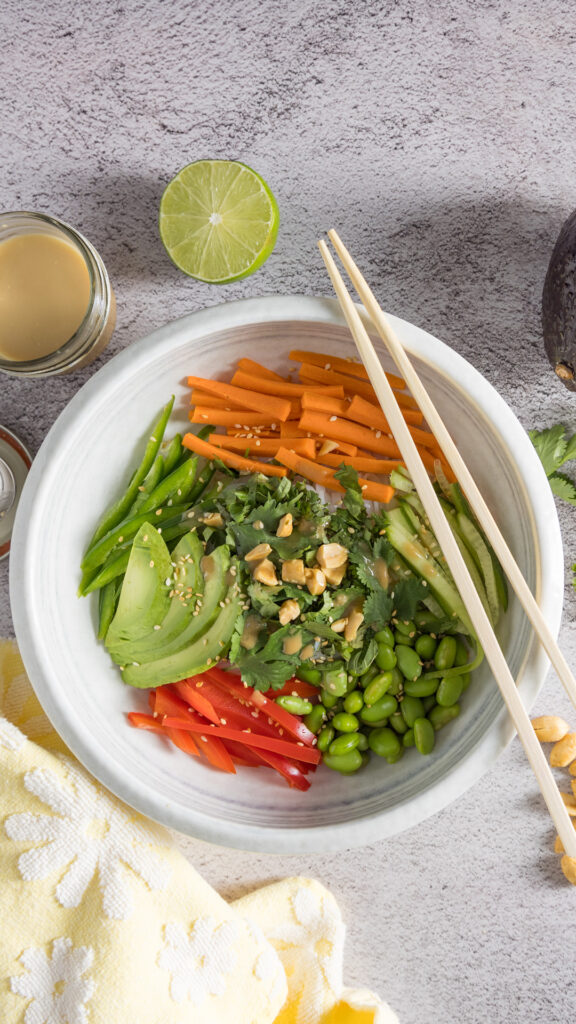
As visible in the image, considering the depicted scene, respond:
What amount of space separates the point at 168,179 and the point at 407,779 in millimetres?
1569

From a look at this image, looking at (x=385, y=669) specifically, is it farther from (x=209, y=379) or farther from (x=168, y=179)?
(x=168, y=179)

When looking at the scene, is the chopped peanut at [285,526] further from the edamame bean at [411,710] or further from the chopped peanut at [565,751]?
the chopped peanut at [565,751]

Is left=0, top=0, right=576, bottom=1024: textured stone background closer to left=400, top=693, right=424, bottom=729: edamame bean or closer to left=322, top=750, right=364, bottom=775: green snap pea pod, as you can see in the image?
left=400, top=693, right=424, bottom=729: edamame bean

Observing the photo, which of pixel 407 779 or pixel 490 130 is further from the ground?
pixel 490 130

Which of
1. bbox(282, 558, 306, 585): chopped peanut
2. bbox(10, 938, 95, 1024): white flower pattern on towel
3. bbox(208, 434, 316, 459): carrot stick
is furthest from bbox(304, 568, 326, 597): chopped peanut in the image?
bbox(10, 938, 95, 1024): white flower pattern on towel

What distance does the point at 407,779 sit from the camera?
5.30 ft

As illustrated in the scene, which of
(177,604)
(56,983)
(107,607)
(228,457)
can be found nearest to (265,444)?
(228,457)

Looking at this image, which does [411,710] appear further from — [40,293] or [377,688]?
[40,293]

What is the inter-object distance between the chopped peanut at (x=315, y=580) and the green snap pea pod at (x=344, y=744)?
1.17ft

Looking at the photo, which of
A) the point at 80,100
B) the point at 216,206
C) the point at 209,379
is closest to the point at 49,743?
the point at 209,379

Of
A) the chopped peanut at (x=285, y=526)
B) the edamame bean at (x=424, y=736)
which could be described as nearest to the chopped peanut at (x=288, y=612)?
the chopped peanut at (x=285, y=526)

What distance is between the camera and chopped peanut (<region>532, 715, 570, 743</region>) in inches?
70.6

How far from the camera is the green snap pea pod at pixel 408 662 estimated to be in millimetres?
1639

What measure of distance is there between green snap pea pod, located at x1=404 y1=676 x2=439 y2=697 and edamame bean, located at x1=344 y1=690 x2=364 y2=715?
11cm
